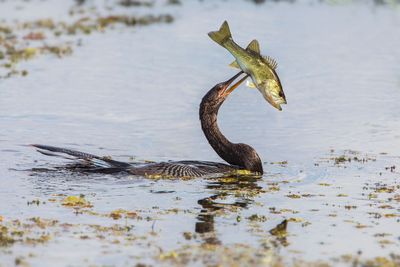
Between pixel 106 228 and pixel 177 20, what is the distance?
2234cm

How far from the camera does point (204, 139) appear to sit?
17.9m

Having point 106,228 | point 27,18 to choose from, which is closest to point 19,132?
point 106,228

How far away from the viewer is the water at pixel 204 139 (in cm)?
1127

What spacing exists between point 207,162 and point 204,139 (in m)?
2.82

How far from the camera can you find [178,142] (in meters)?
17.6

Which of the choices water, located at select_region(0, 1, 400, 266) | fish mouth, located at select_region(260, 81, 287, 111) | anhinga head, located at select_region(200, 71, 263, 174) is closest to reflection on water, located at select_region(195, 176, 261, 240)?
water, located at select_region(0, 1, 400, 266)

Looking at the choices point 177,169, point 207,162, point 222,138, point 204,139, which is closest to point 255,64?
point 222,138

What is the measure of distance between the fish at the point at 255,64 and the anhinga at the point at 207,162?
30 cm

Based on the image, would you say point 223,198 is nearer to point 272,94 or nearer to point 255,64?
point 272,94

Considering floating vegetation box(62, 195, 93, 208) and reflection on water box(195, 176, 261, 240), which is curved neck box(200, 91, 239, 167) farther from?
floating vegetation box(62, 195, 93, 208)

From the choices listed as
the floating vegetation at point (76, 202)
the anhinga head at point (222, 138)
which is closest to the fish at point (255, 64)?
the anhinga head at point (222, 138)

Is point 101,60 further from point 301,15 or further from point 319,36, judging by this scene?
point 301,15

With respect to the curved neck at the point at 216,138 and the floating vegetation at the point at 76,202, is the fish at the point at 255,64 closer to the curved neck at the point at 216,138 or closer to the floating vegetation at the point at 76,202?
the curved neck at the point at 216,138

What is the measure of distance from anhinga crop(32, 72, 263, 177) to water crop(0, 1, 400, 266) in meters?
0.28
